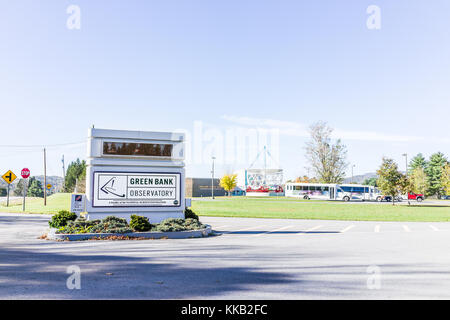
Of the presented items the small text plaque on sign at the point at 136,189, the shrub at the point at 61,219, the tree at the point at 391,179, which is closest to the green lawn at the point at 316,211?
the tree at the point at 391,179

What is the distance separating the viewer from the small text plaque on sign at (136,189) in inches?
622

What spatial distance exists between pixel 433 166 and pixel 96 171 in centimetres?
11095

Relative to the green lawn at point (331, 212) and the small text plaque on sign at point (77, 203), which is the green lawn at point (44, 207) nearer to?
the green lawn at point (331, 212)

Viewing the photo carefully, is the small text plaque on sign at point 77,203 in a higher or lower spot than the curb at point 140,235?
higher

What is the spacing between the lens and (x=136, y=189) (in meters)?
16.3

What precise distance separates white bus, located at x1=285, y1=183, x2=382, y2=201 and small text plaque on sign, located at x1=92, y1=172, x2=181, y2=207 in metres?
49.5

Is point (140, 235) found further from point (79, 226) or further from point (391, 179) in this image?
point (391, 179)

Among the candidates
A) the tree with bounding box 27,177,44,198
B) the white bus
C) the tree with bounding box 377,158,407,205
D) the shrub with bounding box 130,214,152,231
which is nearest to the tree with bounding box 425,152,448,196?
the white bus

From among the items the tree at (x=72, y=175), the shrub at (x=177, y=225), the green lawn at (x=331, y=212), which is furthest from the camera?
the tree at (x=72, y=175)

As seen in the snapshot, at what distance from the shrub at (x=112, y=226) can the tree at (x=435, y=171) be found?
104901 mm

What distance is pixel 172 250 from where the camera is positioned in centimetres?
1118

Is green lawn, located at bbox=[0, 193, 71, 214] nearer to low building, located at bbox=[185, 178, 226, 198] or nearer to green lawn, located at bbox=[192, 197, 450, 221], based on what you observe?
green lawn, located at bbox=[192, 197, 450, 221]
